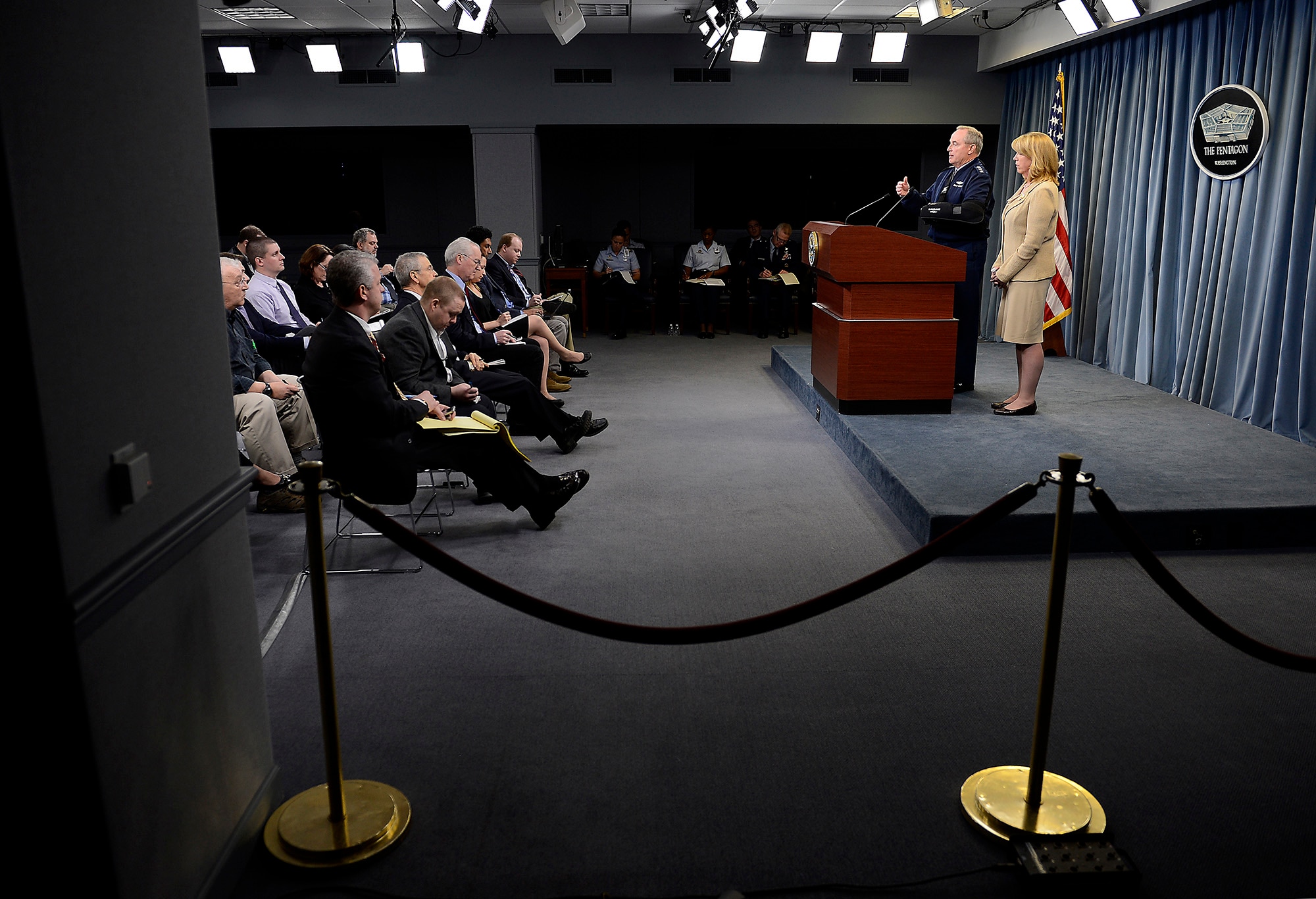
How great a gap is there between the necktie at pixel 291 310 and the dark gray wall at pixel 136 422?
4111 millimetres

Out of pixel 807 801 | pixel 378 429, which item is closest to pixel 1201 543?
pixel 807 801

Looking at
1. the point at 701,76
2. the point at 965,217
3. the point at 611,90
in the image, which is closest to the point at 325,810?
the point at 965,217

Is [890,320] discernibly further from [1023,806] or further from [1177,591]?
[1023,806]

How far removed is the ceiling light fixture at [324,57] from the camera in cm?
930

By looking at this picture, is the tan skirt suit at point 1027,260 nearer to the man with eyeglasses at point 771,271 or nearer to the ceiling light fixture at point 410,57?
the man with eyeglasses at point 771,271

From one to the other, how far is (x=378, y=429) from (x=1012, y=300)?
3.68 m

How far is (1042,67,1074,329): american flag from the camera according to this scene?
6254 mm

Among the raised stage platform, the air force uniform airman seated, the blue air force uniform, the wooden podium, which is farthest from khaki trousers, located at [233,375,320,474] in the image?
the air force uniform airman seated

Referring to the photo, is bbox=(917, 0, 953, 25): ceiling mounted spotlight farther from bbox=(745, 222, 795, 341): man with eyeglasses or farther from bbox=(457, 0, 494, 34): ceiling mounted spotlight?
bbox=(745, 222, 795, 341): man with eyeglasses

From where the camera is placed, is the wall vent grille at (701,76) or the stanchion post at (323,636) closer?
the stanchion post at (323,636)

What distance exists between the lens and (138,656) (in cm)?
173

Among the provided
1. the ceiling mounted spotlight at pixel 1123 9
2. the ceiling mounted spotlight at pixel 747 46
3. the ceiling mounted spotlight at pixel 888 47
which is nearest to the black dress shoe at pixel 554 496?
the ceiling mounted spotlight at pixel 1123 9

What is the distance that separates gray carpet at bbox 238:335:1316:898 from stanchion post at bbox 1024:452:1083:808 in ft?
0.65

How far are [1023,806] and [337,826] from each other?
1558 mm
